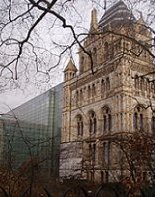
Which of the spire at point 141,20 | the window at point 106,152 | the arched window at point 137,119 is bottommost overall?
the window at point 106,152

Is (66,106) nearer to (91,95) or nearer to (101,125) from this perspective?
(91,95)

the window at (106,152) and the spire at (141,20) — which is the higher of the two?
the spire at (141,20)

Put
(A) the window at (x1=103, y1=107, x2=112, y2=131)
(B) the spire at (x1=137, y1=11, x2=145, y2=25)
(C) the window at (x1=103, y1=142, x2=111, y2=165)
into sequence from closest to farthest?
(B) the spire at (x1=137, y1=11, x2=145, y2=25) < (C) the window at (x1=103, y1=142, x2=111, y2=165) < (A) the window at (x1=103, y1=107, x2=112, y2=131)

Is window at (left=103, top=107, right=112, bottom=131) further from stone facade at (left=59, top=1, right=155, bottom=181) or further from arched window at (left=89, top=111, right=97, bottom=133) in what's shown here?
arched window at (left=89, top=111, right=97, bottom=133)

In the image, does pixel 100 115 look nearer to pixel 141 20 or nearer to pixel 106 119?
pixel 106 119

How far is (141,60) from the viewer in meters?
35.7

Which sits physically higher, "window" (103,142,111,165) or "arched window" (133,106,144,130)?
"arched window" (133,106,144,130)

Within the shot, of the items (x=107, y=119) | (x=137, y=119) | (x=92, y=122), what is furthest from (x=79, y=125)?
(x=137, y=119)

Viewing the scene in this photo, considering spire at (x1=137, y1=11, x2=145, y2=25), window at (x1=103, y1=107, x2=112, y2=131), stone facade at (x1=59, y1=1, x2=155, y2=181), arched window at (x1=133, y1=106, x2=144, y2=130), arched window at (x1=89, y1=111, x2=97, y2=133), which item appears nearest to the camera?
spire at (x1=137, y1=11, x2=145, y2=25)

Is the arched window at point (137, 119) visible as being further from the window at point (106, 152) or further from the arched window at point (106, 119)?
the window at point (106, 152)

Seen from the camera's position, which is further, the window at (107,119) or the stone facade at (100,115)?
the window at (107,119)

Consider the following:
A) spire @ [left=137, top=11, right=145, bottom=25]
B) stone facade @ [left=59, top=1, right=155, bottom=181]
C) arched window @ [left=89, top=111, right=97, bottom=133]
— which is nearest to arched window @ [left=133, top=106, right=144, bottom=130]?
stone facade @ [left=59, top=1, right=155, bottom=181]

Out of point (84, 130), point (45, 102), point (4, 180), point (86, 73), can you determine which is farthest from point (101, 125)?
point (4, 180)

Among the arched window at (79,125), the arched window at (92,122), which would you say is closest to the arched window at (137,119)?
the arched window at (92,122)
